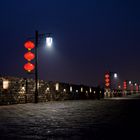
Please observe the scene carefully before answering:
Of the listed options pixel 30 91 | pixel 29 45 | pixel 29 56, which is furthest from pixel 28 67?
pixel 30 91

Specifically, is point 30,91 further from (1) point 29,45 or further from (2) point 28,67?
(1) point 29,45

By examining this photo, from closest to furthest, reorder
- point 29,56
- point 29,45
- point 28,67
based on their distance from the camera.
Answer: point 28,67 → point 29,56 → point 29,45

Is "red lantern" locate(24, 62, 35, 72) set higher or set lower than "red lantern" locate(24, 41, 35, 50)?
lower

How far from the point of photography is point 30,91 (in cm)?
3036

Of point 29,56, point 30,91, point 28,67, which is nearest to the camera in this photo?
point 28,67

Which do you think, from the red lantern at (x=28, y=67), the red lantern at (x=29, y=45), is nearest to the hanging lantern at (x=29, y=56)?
the red lantern at (x=28, y=67)

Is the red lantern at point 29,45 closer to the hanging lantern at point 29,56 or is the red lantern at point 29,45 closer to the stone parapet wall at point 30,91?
the hanging lantern at point 29,56

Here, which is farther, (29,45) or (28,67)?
(29,45)

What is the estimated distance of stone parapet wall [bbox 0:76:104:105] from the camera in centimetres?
2553

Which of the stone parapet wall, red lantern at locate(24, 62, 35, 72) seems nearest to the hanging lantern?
red lantern at locate(24, 62, 35, 72)

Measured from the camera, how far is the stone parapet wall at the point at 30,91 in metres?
25.5

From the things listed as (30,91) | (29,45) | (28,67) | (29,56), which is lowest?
(30,91)

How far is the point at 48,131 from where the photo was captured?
841 cm

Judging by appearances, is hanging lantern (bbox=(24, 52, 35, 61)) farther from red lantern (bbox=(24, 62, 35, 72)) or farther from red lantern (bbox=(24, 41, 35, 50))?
red lantern (bbox=(24, 41, 35, 50))
